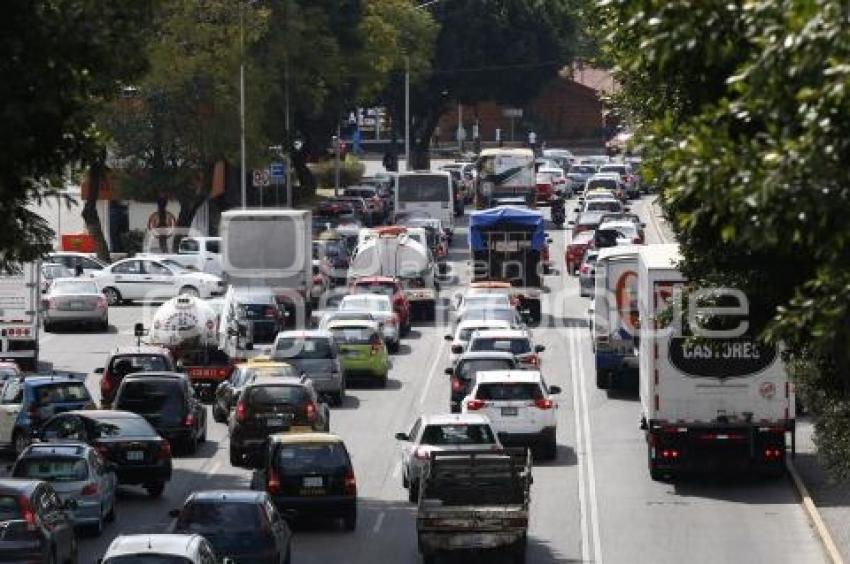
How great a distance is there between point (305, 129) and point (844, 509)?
64.1m

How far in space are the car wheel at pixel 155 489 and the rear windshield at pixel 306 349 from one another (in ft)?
35.2

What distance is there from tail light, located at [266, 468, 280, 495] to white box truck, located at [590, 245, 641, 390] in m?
16.2

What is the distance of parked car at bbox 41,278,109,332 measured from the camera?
5806 cm

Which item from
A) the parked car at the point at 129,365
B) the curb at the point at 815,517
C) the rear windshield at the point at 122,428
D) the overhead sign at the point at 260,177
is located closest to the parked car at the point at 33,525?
the rear windshield at the point at 122,428

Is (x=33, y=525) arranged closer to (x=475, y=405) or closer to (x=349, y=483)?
(x=349, y=483)

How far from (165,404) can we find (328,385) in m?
6.82

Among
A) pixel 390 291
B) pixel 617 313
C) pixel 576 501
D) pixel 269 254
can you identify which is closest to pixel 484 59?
pixel 269 254

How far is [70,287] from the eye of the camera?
58.3 metres

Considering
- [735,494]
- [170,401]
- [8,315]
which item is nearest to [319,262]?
[8,315]

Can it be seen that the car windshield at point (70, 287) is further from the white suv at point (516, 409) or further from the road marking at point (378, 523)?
the road marking at point (378, 523)

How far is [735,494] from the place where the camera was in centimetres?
3625

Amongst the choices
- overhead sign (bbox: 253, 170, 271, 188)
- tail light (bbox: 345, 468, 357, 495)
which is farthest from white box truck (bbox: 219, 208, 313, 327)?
tail light (bbox: 345, 468, 357, 495)

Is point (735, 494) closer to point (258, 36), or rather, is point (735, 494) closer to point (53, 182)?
point (53, 182)

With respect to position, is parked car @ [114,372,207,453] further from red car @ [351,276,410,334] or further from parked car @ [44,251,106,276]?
parked car @ [44,251,106,276]
